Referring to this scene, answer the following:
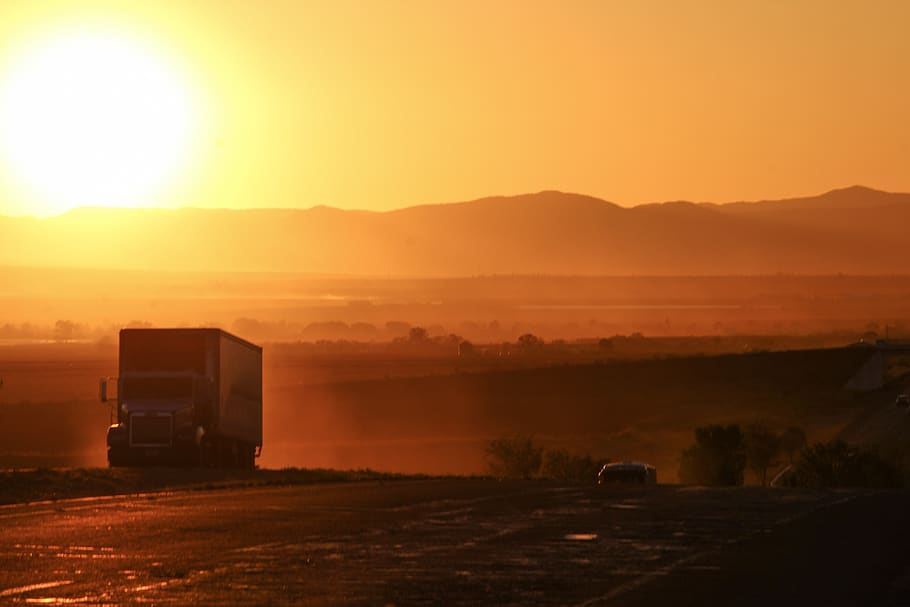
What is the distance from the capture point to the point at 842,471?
57750 mm

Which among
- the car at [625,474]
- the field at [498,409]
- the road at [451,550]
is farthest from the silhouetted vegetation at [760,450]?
the road at [451,550]

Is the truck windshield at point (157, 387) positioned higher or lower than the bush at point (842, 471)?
higher

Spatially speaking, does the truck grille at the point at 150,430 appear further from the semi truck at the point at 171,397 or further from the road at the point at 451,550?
the road at the point at 451,550

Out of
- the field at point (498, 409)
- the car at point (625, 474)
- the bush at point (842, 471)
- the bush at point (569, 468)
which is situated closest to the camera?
the car at point (625, 474)

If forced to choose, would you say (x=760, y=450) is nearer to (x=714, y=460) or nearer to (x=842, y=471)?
(x=714, y=460)

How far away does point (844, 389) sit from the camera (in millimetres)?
115125

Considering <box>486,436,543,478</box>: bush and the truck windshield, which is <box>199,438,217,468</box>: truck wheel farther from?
<box>486,436,543,478</box>: bush

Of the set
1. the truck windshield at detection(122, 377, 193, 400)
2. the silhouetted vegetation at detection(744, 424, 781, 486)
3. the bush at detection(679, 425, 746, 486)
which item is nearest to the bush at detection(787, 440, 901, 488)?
the bush at detection(679, 425, 746, 486)

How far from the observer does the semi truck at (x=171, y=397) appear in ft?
154

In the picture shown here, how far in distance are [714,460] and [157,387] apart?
27.9 meters

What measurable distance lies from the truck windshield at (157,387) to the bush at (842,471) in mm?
19702

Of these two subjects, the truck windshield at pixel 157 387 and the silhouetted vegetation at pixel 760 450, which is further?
the silhouetted vegetation at pixel 760 450

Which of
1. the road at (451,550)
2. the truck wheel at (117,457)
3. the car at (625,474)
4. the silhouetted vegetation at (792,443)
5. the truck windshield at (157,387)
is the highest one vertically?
the truck windshield at (157,387)

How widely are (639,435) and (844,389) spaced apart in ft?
67.4
